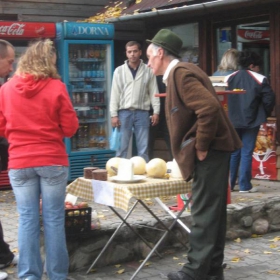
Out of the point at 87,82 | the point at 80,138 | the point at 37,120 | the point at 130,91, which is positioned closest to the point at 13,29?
the point at 87,82

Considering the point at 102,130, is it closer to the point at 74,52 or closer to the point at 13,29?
the point at 74,52

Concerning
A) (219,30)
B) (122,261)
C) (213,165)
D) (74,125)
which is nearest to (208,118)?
(213,165)

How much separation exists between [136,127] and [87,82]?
158cm

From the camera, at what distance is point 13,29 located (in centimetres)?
895

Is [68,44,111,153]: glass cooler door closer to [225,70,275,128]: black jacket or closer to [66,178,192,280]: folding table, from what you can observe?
[225,70,275,128]: black jacket

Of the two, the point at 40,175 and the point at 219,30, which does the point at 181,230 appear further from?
the point at 219,30

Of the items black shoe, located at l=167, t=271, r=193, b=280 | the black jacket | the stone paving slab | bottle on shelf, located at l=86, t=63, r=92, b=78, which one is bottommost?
the stone paving slab

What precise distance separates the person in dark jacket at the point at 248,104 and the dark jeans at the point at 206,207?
3256 mm

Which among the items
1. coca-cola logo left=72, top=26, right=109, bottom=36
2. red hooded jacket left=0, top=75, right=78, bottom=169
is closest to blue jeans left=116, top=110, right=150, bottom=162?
coca-cola logo left=72, top=26, right=109, bottom=36

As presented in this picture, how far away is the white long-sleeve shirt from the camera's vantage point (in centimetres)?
873

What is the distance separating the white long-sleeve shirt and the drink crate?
11.6 ft

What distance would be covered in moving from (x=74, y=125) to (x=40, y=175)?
1.40 ft

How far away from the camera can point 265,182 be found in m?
9.03

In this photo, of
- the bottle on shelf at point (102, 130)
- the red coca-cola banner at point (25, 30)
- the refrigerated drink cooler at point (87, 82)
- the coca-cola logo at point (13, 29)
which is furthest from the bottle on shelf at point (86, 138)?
the coca-cola logo at point (13, 29)
